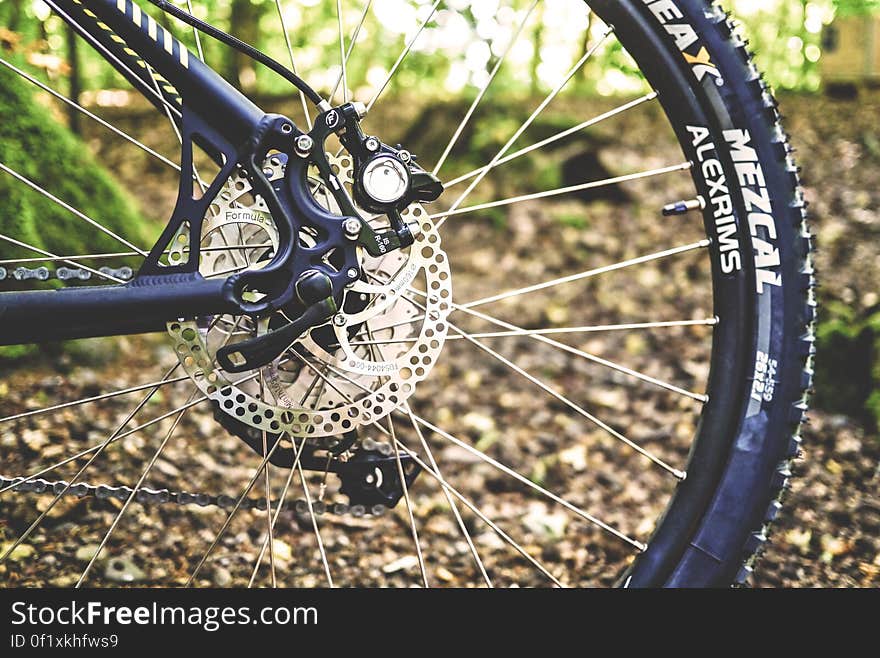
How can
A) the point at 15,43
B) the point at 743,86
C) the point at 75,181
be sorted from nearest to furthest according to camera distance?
the point at 743,86, the point at 15,43, the point at 75,181

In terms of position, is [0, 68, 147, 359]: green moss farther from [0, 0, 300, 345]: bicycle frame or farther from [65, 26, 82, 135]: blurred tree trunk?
[0, 0, 300, 345]: bicycle frame

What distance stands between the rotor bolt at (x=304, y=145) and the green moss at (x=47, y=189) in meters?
1.49

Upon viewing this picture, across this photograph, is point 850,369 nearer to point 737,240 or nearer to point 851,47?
point 737,240

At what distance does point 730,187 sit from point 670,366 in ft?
5.97

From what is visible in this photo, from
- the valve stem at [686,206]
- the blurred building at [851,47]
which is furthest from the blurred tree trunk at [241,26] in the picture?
the blurred building at [851,47]

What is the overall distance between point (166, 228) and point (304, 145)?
308 mm

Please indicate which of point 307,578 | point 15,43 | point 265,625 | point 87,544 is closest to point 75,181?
point 15,43

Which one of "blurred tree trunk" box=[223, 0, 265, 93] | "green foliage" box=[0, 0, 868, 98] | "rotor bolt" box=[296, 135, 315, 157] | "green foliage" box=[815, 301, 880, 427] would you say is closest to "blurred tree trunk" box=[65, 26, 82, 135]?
"green foliage" box=[0, 0, 868, 98]

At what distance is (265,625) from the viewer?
5.12ft

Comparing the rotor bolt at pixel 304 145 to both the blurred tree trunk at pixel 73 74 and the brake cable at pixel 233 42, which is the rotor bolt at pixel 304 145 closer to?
the brake cable at pixel 233 42

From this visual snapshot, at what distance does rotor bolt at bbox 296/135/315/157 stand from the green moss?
58.7 inches

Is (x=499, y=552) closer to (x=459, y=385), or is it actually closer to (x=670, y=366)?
(x=459, y=385)

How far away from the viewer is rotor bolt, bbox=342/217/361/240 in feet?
4.87

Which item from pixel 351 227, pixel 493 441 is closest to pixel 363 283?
pixel 351 227
